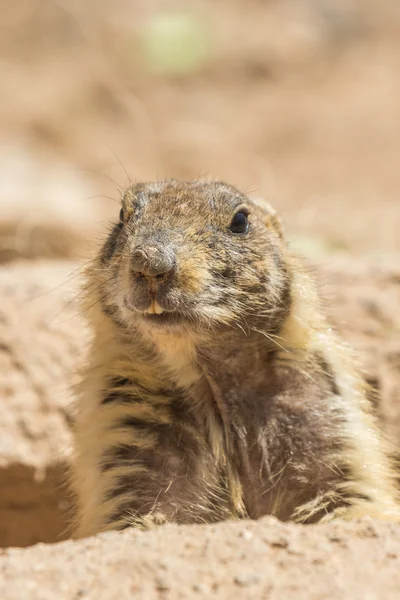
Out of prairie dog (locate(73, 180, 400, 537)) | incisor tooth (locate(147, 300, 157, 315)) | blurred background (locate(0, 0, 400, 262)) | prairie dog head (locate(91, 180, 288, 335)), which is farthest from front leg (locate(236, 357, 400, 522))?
blurred background (locate(0, 0, 400, 262))

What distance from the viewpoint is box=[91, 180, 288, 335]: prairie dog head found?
3.26m

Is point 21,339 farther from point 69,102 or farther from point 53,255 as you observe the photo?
point 69,102

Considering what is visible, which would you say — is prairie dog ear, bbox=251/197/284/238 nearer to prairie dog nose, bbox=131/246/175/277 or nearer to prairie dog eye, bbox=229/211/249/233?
prairie dog eye, bbox=229/211/249/233

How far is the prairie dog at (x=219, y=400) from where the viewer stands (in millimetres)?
3508

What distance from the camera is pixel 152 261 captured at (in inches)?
126

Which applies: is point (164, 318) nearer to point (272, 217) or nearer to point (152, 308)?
point (152, 308)

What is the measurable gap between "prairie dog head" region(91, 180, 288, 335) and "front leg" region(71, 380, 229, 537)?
0.36 meters

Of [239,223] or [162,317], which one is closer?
[162,317]

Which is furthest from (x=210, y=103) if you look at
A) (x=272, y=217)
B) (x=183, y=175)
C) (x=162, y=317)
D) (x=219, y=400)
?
(x=162, y=317)

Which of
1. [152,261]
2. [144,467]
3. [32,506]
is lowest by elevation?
[32,506]

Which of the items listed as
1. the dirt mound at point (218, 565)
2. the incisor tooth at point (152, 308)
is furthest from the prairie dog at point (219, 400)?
the dirt mound at point (218, 565)

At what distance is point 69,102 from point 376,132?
14.0 ft

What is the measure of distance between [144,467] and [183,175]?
26.7ft

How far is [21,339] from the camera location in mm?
5305
